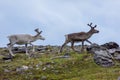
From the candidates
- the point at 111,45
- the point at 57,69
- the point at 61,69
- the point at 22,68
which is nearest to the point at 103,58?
the point at 61,69

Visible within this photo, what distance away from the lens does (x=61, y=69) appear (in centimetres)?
3794

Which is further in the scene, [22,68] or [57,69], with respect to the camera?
[22,68]

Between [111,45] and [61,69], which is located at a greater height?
[111,45]

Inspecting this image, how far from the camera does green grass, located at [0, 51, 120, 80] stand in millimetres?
34678

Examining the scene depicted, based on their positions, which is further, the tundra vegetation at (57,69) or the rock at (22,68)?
the rock at (22,68)

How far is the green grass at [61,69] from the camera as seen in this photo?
3468 centimetres

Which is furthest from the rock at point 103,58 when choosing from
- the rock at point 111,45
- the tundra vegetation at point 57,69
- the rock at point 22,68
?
the rock at point 22,68

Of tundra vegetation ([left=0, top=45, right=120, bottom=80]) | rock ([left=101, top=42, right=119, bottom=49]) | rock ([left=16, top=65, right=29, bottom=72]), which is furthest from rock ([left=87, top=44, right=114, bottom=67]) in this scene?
rock ([left=16, top=65, right=29, bottom=72])

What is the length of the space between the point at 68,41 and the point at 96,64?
753 cm

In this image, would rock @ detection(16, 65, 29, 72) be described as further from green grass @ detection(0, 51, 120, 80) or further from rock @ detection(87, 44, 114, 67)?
rock @ detection(87, 44, 114, 67)

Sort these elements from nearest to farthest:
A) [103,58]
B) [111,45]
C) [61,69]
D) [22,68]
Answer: [61,69], [22,68], [103,58], [111,45]

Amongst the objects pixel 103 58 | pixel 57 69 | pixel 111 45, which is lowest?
pixel 57 69

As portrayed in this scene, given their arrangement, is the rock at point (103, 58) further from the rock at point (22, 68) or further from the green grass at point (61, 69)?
the rock at point (22, 68)

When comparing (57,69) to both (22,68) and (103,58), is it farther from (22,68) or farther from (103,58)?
(103,58)
